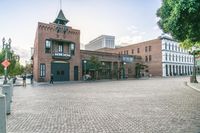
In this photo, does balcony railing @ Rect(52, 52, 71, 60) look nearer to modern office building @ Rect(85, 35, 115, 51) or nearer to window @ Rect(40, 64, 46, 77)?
window @ Rect(40, 64, 46, 77)

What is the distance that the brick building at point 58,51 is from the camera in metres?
36.8

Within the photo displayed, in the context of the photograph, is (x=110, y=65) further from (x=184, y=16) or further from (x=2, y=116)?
(x=2, y=116)

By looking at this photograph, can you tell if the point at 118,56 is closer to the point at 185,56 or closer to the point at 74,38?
the point at 74,38

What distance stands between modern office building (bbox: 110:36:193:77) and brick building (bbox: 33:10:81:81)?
1171 inches

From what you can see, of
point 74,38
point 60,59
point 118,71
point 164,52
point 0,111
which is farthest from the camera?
point 164,52

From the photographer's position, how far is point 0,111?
3.99 metres

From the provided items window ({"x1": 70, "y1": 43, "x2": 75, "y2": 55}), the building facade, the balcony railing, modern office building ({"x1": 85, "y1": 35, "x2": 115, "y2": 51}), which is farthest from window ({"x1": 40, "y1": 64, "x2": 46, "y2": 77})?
modern office building ({"x1": 85, "y1": 35, "x2": 115, "y2": 51})

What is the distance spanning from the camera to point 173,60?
66812mm

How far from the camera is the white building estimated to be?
6250 centimetres

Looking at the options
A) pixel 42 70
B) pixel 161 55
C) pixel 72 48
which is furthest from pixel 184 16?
pixel 161 55

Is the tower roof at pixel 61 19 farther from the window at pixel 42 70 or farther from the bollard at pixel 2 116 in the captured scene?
the bollard at pixel 2 116

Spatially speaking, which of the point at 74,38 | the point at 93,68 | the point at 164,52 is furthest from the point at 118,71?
the point at 164,52

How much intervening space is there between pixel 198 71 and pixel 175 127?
258 feet

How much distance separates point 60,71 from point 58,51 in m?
3.75
